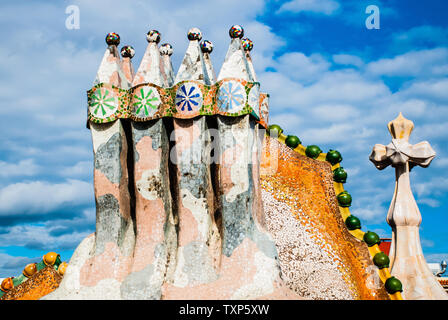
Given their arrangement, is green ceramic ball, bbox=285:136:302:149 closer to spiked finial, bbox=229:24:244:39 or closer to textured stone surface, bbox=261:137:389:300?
textured stone surface, bbox=261:137:389:300

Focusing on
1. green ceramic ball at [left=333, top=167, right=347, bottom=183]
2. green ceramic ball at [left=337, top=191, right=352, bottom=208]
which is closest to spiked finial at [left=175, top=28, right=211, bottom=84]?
green ceramic ball at [left=333, top=167, right=347, bottom=183]

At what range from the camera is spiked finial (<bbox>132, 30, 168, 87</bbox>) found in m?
7.78

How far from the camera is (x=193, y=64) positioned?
25.4 ft

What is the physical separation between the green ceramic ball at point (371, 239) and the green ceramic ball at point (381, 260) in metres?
0.25

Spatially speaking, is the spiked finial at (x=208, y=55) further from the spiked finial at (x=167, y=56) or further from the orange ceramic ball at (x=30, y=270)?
the orange ceramic ball at (x=30, y=270)

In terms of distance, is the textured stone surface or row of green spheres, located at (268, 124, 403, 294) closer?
the textured stone surface

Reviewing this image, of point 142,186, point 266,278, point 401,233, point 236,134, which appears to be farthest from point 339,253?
point 142,186

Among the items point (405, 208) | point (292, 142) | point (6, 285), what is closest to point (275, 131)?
point (292, 142)

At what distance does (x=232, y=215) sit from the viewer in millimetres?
7129

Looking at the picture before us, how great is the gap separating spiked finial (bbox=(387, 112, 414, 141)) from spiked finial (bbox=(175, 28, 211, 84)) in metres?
4.41

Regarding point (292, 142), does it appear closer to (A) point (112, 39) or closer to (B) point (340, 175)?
(B) point (340, 175)

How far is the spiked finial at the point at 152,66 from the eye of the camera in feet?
25.5

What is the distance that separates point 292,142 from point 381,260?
2.82 m
